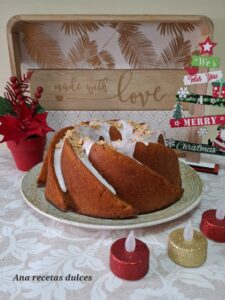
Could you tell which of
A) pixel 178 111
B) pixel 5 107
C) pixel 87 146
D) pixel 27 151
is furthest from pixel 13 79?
pixel 178 111

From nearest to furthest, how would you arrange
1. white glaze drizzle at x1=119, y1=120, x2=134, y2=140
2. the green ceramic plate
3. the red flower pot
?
the green ceramic plate
white glaze drizzle at x1=119, y1=120, x2=134, y2=140
the red flower pot

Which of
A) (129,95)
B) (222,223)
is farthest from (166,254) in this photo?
(129,95)

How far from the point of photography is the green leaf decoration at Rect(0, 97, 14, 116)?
2.87 feet

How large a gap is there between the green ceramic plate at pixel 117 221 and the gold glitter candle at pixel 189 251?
0.07 m

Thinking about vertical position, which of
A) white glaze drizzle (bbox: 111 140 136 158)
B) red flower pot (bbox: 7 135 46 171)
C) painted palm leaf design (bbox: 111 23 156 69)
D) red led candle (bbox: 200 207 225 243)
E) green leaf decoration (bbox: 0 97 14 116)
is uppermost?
painted palm leaf design (bbox: 111 23 156 69)

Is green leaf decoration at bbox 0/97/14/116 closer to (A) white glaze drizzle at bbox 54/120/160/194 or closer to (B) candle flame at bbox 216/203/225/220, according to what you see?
(A) white glaze drizzle at bbox 54/120/160/194

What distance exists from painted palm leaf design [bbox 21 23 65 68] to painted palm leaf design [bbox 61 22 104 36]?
2.0 inches

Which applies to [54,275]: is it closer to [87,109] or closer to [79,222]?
[79,222]

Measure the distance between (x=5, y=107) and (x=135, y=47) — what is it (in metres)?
0.41

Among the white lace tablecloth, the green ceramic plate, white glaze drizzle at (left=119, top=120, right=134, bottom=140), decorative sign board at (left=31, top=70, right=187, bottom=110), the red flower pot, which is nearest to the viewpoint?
the white lace tablecloth

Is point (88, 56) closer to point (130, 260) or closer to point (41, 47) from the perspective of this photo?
point (41, 47)

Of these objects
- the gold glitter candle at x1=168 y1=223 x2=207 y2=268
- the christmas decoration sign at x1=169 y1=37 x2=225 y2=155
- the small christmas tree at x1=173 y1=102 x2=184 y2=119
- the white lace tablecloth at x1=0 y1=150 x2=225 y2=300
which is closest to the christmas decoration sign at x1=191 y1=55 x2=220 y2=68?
the christmas decoration sign at x1=169 y1=37 x2=225 y2=155

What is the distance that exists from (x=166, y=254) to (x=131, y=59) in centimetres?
60

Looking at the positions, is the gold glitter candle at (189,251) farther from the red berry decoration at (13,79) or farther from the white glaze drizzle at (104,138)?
the red berry decoration at (13,79)
